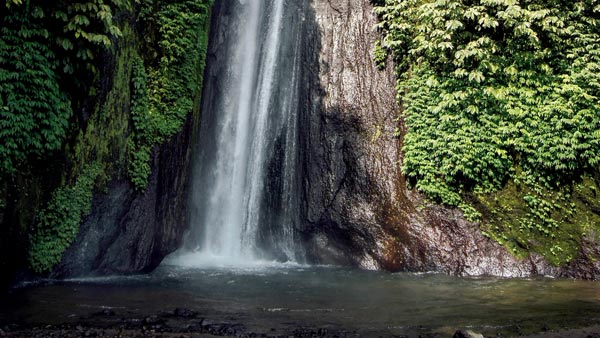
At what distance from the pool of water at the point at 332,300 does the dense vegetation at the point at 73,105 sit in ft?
4.53

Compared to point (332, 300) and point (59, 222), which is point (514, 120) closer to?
point (332, 300)

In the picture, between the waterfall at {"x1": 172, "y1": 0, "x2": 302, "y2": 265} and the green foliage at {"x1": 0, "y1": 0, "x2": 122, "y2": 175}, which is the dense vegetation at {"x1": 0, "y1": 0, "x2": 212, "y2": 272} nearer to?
the green foliage at {"x1": 0, "y1": 0, "x2": 122, "y2": 175}

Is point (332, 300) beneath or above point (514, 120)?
beneath

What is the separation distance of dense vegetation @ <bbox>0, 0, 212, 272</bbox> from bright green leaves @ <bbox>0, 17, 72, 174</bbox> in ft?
0.05

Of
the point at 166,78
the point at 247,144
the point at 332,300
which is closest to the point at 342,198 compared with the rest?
the point at 247,144

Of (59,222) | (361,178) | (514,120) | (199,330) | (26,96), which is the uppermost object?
(514,120)

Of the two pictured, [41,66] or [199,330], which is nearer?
[199,330]

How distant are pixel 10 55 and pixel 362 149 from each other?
25.3 feet

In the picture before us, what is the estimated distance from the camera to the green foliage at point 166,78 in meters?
9.63

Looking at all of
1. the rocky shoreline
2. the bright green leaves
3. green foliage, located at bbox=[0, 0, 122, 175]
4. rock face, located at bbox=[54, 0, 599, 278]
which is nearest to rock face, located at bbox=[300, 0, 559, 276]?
rock face, located at bbox=[54, 0, 599, 278]

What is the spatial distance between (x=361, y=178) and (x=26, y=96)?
24.3 feet

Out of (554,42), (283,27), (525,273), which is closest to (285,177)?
(283,27)

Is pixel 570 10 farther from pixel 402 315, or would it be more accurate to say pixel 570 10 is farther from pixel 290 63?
pixel 402 315

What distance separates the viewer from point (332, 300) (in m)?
7.64
